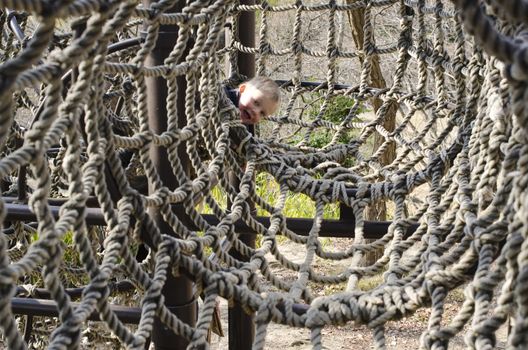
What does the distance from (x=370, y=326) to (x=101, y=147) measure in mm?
398

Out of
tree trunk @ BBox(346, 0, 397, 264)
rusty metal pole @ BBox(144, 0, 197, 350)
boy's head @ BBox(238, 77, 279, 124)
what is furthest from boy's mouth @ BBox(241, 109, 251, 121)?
tree trunk @ BBox(346, 0, 397, 264)

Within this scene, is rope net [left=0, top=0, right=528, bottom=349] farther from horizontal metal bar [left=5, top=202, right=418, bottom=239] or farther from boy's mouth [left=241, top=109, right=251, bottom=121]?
boy's mouth [left=241, top=109, right=251, bottom=121]

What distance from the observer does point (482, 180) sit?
33.9 inches

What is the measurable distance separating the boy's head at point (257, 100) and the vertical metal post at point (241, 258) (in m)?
0.23

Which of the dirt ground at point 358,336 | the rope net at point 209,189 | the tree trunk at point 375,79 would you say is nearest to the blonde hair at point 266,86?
the rope net at point 209,189

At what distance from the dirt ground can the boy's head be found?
132 cm

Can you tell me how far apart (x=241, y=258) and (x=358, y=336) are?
57.2 inches

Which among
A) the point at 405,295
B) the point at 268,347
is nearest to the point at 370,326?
the point at 405,295

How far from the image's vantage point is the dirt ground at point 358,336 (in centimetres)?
272

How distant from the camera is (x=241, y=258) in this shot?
1.63m

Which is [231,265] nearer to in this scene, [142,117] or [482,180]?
[142,117]

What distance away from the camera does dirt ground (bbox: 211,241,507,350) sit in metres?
2.72

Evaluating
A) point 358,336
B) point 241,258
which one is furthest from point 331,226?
point 358,336

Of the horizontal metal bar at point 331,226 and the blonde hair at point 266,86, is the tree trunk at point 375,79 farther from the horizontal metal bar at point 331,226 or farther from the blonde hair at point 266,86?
the horizontal metal bar at point 331,226
